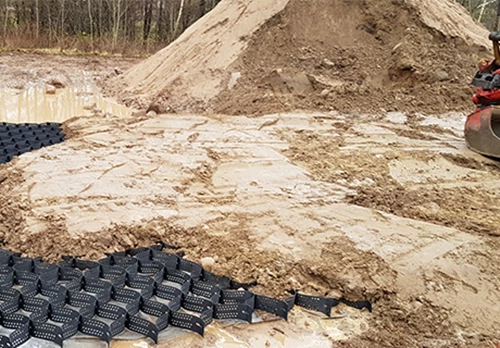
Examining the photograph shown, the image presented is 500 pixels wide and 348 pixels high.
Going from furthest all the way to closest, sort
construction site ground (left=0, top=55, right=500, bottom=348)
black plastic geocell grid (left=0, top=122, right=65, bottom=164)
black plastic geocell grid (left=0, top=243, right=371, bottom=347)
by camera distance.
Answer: black plastic geocell grid (left=0, top=122, right=65, bottom=164) < construction site ground (left=0, top=55, right=500, bottom=348) < black plastic geocell grid (left=0, top=243, right=371, bottom=347)

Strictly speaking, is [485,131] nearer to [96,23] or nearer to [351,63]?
[351,63]

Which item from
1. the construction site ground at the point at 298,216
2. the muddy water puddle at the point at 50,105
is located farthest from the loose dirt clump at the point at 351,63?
the muddy water puddle at the point at 50,105

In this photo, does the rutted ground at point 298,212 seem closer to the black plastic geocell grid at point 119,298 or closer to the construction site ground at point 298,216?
the construction site ground at point 298,216

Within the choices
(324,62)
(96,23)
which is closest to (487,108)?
(324,62)

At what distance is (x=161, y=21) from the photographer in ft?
66.8

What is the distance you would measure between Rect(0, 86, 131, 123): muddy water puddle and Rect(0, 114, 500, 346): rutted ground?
206 centimetres

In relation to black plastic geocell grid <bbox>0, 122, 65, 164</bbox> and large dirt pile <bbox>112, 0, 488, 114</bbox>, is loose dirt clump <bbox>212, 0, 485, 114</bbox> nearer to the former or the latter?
large dirt pile <bbox>112, 0, 488, 114</bbox>

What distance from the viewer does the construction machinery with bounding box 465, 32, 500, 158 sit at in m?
5.69

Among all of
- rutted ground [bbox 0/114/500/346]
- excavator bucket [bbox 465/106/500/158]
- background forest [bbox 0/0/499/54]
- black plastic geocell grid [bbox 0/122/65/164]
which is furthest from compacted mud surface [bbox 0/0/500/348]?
background forest [bbox 0/0/499/54]

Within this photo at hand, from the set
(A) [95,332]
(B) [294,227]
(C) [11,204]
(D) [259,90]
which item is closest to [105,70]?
(D) [259,90]

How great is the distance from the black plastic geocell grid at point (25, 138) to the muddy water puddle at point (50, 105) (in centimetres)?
134

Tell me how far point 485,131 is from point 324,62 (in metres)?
3.67

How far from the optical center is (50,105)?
9.13 metres

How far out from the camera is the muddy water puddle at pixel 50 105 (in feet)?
27.3
